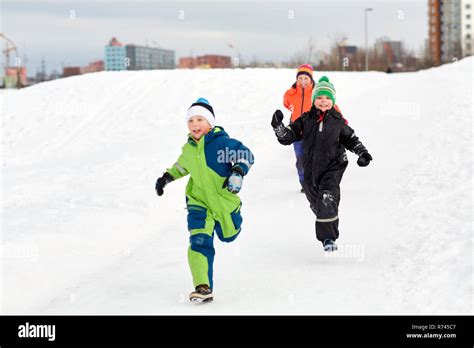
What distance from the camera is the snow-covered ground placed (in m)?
5.23

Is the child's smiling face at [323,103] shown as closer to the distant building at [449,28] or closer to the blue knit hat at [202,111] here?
the blue knit hat at [202,111]

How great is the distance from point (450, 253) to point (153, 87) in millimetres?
18103

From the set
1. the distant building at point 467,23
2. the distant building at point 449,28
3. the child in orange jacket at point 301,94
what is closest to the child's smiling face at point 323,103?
the child in orange jacket at point 301,94

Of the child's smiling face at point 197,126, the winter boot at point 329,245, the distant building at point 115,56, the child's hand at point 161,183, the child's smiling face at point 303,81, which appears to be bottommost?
the winter boot at point 329,245

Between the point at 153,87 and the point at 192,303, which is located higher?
the point at 153,87

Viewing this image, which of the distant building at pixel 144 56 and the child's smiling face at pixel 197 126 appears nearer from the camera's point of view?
the child's smiling face at pixel 197 126

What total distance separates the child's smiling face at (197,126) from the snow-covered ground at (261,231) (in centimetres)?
139

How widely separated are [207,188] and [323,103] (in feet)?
5.76

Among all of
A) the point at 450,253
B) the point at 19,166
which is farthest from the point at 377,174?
the point at 19,166

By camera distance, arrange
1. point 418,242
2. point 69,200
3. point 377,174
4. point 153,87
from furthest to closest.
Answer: point 153,87, point 377,174, point 69,200, point 418,242

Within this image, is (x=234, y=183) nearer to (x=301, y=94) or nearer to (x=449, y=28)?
(x=301, y=94)

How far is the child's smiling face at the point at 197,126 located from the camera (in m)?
5.23
